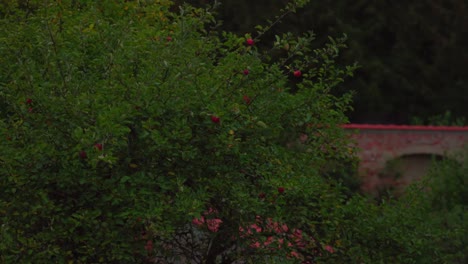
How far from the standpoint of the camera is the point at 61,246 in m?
7.73

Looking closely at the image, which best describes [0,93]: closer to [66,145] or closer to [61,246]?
[66,145]

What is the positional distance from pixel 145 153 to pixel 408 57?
1017 inches

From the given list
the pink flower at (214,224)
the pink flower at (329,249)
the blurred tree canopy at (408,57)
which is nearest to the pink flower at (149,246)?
the pink flower at (214,224)

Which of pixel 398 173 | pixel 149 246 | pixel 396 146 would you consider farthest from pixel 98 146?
pixel 396 146

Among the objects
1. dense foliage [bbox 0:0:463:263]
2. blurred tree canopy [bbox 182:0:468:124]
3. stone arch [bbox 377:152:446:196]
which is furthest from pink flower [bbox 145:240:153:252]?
A: blurred tree canopy [bbox 182:0:468:124]

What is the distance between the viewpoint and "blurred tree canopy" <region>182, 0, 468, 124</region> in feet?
106

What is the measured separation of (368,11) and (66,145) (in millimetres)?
25649

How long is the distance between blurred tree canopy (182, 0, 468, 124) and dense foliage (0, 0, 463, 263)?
2337 cm

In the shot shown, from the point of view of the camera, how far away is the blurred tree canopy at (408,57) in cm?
3219

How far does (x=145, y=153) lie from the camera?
7.52m

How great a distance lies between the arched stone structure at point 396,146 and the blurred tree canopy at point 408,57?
703 centimetres

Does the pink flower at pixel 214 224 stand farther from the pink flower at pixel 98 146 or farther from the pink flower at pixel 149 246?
the pink flower at pixel 98 146

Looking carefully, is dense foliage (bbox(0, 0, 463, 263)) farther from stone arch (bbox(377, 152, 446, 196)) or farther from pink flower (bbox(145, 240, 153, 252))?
stone arch (bbox(377, 152, 446, 196))

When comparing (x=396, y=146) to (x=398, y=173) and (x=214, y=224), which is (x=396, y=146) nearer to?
(x=398, y=173)
